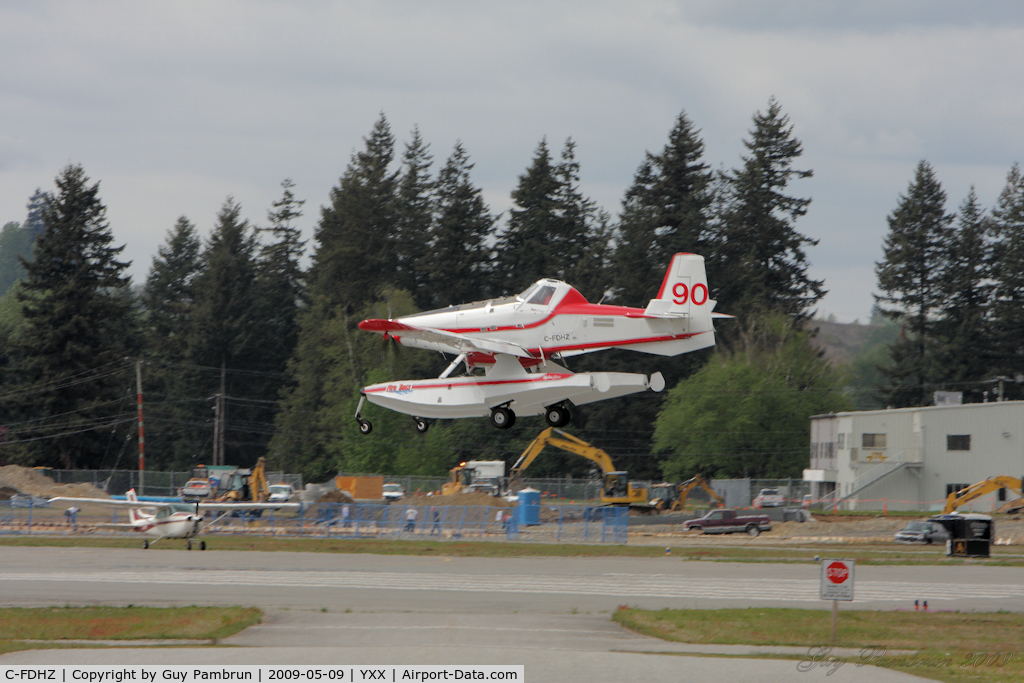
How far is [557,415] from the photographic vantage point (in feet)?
80.4

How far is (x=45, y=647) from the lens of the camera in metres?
20.1

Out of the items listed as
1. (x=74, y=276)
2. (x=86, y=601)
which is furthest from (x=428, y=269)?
(x=86, y=601)

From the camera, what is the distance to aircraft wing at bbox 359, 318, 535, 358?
23234 millimetres

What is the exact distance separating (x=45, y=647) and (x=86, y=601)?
25.8 ft

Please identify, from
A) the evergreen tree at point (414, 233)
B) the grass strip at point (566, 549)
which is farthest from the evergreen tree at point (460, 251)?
the grass strip at point (566, 549)

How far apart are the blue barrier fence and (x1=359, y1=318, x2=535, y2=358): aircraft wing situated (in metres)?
29.5

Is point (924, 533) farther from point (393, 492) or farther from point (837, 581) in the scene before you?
point (393, 492)

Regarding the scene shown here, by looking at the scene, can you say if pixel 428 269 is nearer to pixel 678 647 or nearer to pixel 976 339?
pixel 976 339

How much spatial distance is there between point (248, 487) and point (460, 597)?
126 feet

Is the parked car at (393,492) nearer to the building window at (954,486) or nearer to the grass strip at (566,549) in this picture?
the grass strip at (566,549)

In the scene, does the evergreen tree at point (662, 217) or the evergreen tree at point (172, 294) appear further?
the evergreen tree at point (172, 294)

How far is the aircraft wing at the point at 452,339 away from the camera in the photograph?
23234 mm

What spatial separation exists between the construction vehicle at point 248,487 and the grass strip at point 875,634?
42.3m

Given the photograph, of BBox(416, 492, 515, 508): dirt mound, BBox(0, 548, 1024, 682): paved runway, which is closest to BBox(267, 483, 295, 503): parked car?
BBox(416, 492, 515, 508): dirt mound
